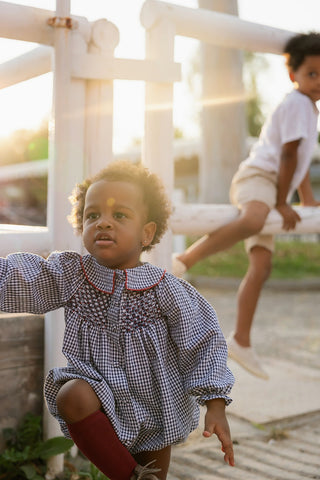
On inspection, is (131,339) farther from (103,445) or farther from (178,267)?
(178,267)

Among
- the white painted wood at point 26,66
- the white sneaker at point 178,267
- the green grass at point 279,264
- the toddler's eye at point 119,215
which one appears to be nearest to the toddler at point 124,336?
the toddler's eye at point 119,215

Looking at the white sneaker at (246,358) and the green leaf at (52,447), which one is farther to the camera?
the white sneaker at (246,358)

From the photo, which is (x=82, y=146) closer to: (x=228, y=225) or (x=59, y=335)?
(x=59, y=335)

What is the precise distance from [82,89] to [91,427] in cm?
122

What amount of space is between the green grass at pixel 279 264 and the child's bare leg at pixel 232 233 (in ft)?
23.3

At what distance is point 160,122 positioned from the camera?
8.38 ft

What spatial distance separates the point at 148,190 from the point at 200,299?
370 mm

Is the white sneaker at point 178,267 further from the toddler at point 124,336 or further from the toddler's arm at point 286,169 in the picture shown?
the toddler at point 124,336

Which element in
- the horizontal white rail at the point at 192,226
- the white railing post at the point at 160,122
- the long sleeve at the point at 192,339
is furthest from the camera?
the white railing post at the point at 160,122

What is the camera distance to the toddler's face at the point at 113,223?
174 centimetres

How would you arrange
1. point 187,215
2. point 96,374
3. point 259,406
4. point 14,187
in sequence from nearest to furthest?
point 96,374, point 187,215, point 259,406, point 14,187

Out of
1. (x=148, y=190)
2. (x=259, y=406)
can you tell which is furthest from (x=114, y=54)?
(x=259, y=406)

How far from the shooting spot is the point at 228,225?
2844 mm

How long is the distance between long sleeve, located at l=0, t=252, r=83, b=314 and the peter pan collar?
32 millimetres
